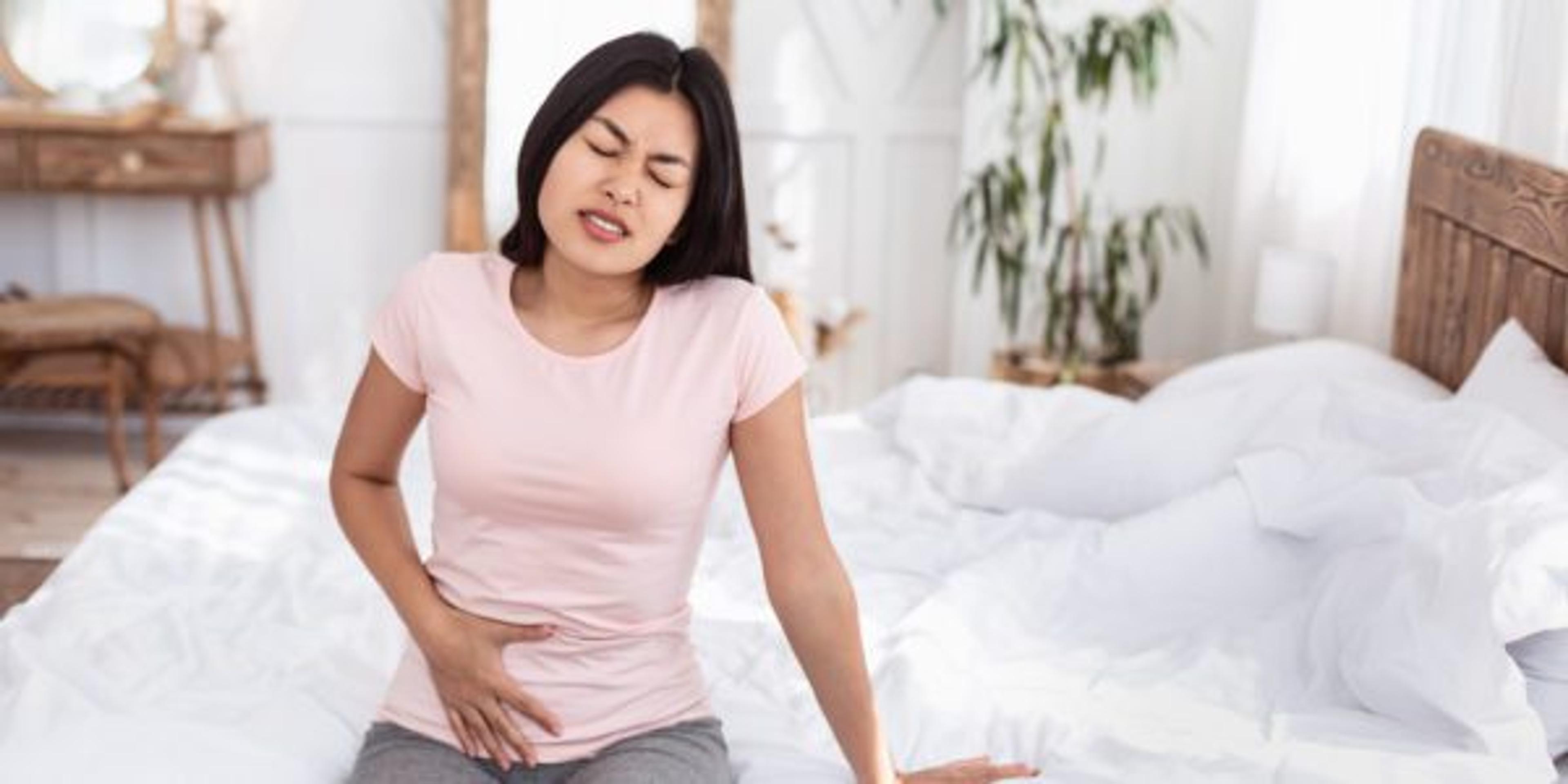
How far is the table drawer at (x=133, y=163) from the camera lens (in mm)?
3982

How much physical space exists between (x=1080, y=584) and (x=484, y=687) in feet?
3.16

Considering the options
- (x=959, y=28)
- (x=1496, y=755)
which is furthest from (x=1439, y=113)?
(x=1496, y=755)

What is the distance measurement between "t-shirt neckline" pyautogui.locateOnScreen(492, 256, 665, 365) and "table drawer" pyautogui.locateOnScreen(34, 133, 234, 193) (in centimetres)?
267

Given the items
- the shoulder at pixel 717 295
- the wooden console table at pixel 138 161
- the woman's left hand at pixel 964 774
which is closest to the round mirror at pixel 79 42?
the wooden console table at pixel 138 161

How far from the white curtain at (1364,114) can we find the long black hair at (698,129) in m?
1.76

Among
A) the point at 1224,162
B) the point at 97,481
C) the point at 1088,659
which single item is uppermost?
the point at 1224,162

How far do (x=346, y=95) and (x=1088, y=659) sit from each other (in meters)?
2.89

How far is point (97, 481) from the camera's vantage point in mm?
4223

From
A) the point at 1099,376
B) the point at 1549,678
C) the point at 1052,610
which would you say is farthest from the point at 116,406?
the point at 1549,678

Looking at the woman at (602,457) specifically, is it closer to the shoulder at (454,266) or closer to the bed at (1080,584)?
the shoulder at (454,266)

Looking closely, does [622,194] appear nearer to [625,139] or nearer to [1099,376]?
[625,139]

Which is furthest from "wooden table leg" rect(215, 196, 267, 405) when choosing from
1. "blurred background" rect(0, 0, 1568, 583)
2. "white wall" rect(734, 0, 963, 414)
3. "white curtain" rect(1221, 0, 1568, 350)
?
"white curtain" rect(1221, 0, 1568, 350)

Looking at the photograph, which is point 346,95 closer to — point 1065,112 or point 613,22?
point 613,22

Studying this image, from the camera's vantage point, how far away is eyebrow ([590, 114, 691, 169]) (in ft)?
4.91
